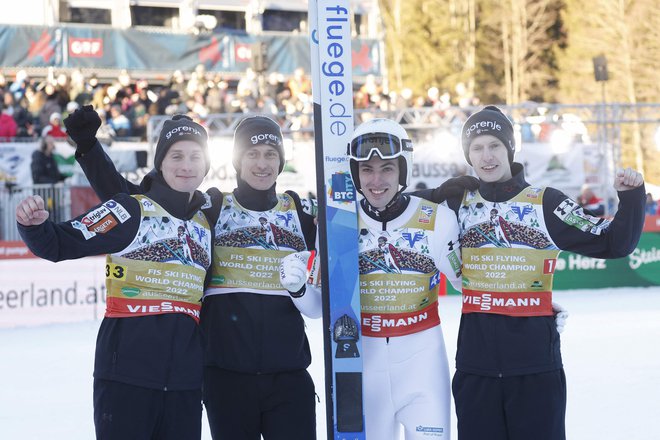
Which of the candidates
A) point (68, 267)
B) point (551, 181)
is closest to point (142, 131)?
point (68, 267)

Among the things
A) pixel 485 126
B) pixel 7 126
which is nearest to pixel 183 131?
pixel 485 126

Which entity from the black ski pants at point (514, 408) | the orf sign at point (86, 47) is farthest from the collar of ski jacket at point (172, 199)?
the orf sign at point (86, 47)

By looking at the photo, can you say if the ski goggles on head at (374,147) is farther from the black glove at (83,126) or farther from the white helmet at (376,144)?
the black glove at (83,126)

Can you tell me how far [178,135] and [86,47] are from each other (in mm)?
17352

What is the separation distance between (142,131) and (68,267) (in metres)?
5.33

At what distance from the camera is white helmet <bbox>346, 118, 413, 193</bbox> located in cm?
387

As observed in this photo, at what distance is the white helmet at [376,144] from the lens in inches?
152

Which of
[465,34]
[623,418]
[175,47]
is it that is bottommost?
[623,418]

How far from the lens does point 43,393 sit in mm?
7449

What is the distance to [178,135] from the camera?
3.92 m

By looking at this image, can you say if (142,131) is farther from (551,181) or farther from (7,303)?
(551,181)

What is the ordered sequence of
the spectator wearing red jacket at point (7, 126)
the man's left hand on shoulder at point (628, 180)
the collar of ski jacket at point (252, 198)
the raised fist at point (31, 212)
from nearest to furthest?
the raised fist at point (31, 212)
the man's left hand on shoulder at point (628, 180)
the collar of ski jacket at point (252, 198)
the spectator wearing red jacket at point (7, 126)

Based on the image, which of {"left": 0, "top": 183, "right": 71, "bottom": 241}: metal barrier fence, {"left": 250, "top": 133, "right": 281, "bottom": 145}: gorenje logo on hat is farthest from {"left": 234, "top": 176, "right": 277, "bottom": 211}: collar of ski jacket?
{"left": 0, "top": 183, "right": 71, "bottom": 241}: metal barrier fence

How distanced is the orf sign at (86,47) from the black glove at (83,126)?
16.9m
